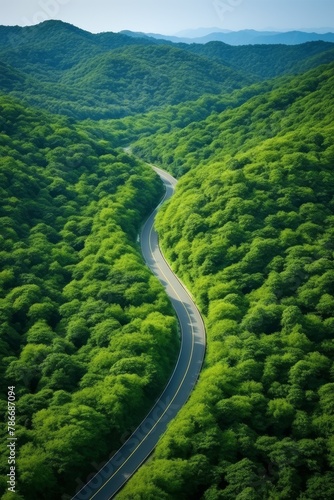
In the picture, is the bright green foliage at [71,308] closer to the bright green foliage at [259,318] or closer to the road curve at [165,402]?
the road curve at [165,402]

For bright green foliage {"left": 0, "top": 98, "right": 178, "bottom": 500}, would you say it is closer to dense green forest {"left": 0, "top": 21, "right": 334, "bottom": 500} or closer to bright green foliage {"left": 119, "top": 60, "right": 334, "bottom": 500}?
dense green forest {"left": 0, "top": 21, "right": 334, "bottom": 500}

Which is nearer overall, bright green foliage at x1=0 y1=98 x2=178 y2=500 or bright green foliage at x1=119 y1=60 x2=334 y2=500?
bright green foliage at x1=119 y1=60 x2=334 y2=500

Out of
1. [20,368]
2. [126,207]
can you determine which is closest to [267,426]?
[20,368]

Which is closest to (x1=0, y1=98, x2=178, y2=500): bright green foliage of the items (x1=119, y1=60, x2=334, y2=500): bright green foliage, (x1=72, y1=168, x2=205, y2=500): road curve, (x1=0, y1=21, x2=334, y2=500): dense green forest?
(x1=0, y1=21, x2=334, y2=500): dense green forest

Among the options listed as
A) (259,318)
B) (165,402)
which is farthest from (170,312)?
(165,402)

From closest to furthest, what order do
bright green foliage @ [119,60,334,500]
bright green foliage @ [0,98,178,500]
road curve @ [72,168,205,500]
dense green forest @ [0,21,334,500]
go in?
bright green foliage @ [119,60,334,500] → dense green forest @ [0,21,334,500] → road curve @ [72,168,205,500] → bright green foliage @ [0,98,178,500]

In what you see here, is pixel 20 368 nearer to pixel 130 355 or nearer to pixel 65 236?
pixel 130 355

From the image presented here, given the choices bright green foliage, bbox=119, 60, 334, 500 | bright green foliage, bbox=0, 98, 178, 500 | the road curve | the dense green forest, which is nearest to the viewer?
bright green foliage, bbox=119, 60, 334, 500
